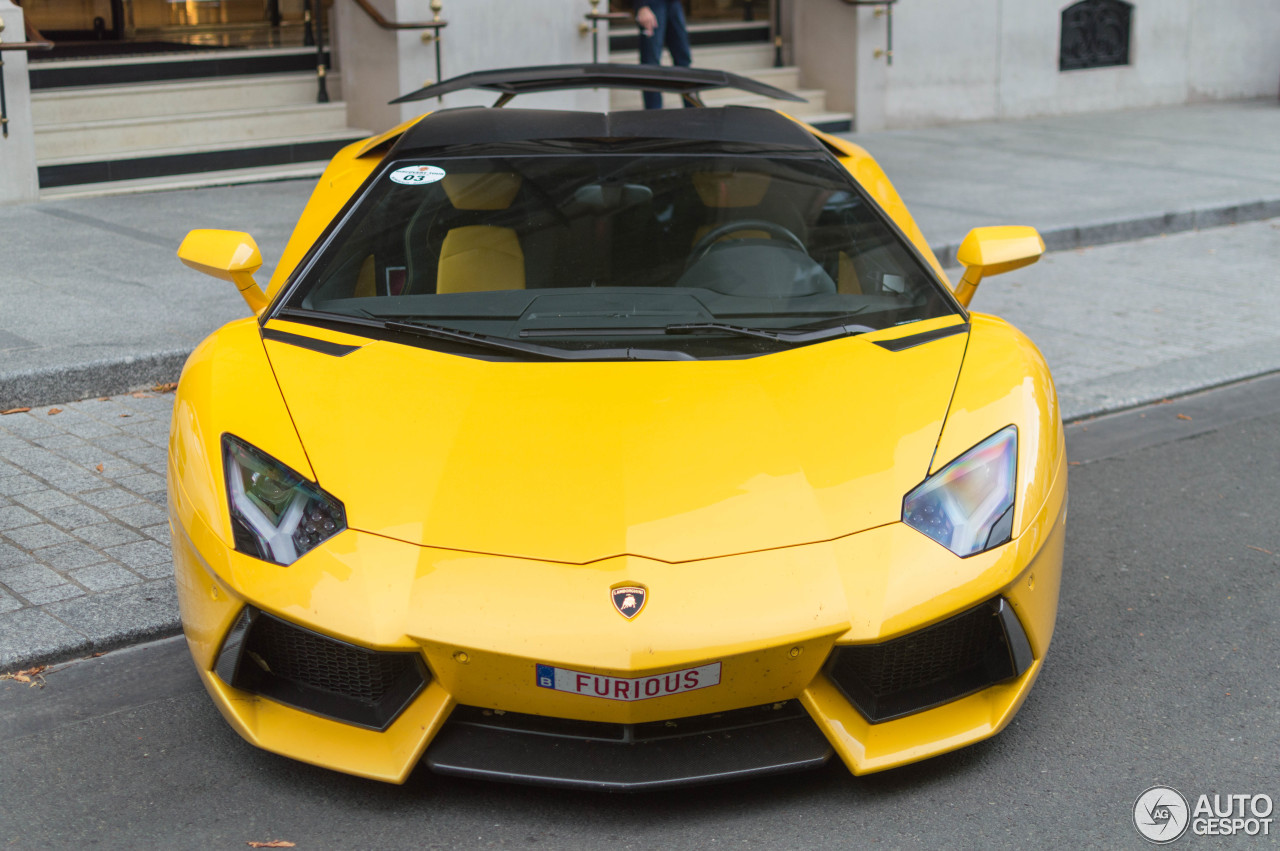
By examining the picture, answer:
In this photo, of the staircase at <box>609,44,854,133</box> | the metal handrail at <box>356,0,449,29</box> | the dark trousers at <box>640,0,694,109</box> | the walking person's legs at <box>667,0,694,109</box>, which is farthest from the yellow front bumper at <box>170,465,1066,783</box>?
the staircase at <box>609,44,854,133</box>

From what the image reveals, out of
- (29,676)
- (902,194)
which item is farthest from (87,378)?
(902,194)

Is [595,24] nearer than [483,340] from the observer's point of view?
No

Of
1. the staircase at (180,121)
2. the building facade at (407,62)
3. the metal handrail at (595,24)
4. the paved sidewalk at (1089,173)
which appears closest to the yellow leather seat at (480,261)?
the paved sidewalk at (1089,173)

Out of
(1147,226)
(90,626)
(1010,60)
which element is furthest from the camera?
(1010,60)

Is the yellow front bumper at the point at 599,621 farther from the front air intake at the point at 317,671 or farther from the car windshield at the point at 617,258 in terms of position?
the car windshield at the point at 617,258

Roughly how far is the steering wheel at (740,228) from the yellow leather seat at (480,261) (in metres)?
0.49

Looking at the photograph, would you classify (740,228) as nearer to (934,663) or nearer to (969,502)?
(969,502)

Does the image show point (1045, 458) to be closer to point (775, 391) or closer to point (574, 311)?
point (775, 391)

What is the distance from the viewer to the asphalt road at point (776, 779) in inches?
98.3

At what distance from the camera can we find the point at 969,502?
2.65 m

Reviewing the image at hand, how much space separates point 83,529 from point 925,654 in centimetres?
267

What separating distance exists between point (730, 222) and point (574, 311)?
729mm

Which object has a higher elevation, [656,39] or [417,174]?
[656,39]

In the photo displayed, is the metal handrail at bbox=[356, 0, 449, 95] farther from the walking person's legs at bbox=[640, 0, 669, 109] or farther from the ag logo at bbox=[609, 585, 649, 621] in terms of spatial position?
the ag logo at bbox=[609, 585, 649, 621]
